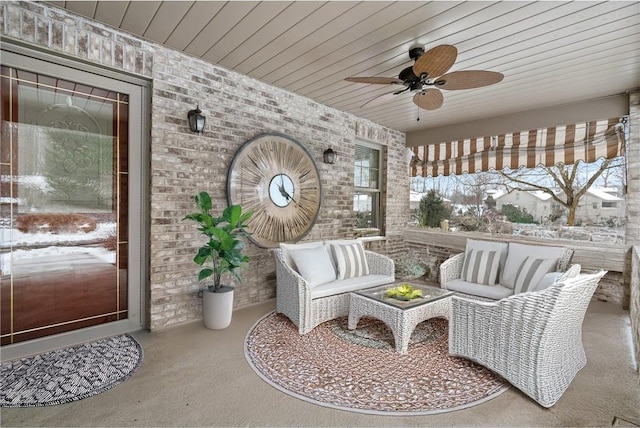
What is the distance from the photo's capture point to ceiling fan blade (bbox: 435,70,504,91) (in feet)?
8.54

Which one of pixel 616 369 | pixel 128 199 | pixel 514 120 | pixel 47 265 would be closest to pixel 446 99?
pixel 514 120

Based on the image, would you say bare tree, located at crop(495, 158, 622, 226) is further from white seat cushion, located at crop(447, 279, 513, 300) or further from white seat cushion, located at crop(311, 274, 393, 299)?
white seat cushion, located at crop(311, 274, 393, 299)

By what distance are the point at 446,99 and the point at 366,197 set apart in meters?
2.20

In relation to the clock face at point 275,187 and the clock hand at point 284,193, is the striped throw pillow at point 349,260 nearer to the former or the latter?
the clock face at point 275,187

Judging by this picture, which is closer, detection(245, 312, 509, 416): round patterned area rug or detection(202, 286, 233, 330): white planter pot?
detection(245, 312, 509, 416): round patterned area rug

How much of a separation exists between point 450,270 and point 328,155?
7.88 ft

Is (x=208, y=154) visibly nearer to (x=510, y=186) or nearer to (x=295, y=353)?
(x=295, y=353)

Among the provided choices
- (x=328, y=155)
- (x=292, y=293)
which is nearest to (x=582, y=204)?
(x=328, y=155)

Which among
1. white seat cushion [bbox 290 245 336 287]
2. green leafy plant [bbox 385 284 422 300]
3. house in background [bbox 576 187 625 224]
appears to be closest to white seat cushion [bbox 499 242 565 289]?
green leafy plant [bbox 385 284 422 300]

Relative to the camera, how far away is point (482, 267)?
3.89 m

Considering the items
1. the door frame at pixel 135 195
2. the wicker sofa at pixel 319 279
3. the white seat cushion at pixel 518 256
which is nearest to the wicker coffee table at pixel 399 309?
the wicker sofa at pixel 319 279

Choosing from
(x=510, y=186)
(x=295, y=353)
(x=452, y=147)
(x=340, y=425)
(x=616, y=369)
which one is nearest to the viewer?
(x=340, y=425)

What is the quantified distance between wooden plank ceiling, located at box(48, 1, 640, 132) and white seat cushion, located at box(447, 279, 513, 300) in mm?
2454

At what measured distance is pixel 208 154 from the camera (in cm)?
368
